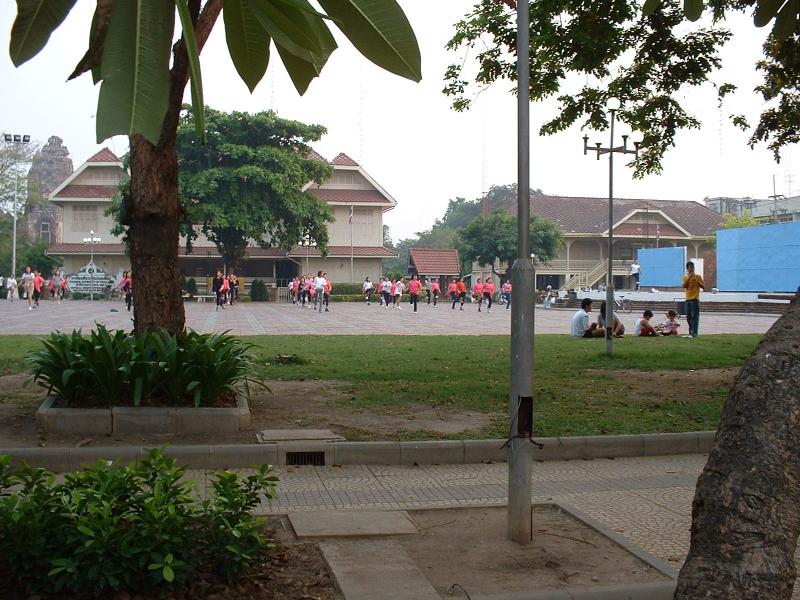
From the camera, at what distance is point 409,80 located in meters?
2.50

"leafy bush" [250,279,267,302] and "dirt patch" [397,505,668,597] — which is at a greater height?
"leafy bush" [250,279,267,302]

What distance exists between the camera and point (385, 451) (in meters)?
7.74

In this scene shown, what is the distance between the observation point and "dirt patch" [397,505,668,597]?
182 inches

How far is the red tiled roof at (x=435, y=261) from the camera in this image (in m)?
66.5

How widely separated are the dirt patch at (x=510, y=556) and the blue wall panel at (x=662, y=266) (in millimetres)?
44232

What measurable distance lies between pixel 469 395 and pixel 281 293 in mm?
47983

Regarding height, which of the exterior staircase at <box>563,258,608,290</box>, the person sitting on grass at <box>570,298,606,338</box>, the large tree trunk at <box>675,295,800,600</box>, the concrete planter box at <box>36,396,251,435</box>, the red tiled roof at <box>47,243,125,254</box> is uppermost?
the red tiled roof at <box>47,243,125,254</box>

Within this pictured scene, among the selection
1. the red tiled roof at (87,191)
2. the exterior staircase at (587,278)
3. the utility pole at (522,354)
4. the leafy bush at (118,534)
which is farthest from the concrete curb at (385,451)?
the red tiled roof at (87,191)

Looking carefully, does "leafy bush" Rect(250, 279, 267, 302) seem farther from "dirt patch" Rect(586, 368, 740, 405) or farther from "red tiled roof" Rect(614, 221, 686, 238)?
"dirt patch" Rect(586, 368, 740, 405)

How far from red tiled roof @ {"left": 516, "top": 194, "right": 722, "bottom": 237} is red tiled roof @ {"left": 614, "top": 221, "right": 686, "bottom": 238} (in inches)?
24.6

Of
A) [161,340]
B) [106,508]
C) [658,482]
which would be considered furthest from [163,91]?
[161,340]

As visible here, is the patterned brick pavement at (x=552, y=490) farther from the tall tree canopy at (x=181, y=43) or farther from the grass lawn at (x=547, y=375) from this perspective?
the tall tree canopy at (x=181, y=43)

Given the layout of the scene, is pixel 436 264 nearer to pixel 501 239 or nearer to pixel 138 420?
pixel 501 239

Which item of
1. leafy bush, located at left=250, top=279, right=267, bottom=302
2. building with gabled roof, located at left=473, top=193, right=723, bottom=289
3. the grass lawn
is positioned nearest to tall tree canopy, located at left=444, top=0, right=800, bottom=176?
the grass lawn
